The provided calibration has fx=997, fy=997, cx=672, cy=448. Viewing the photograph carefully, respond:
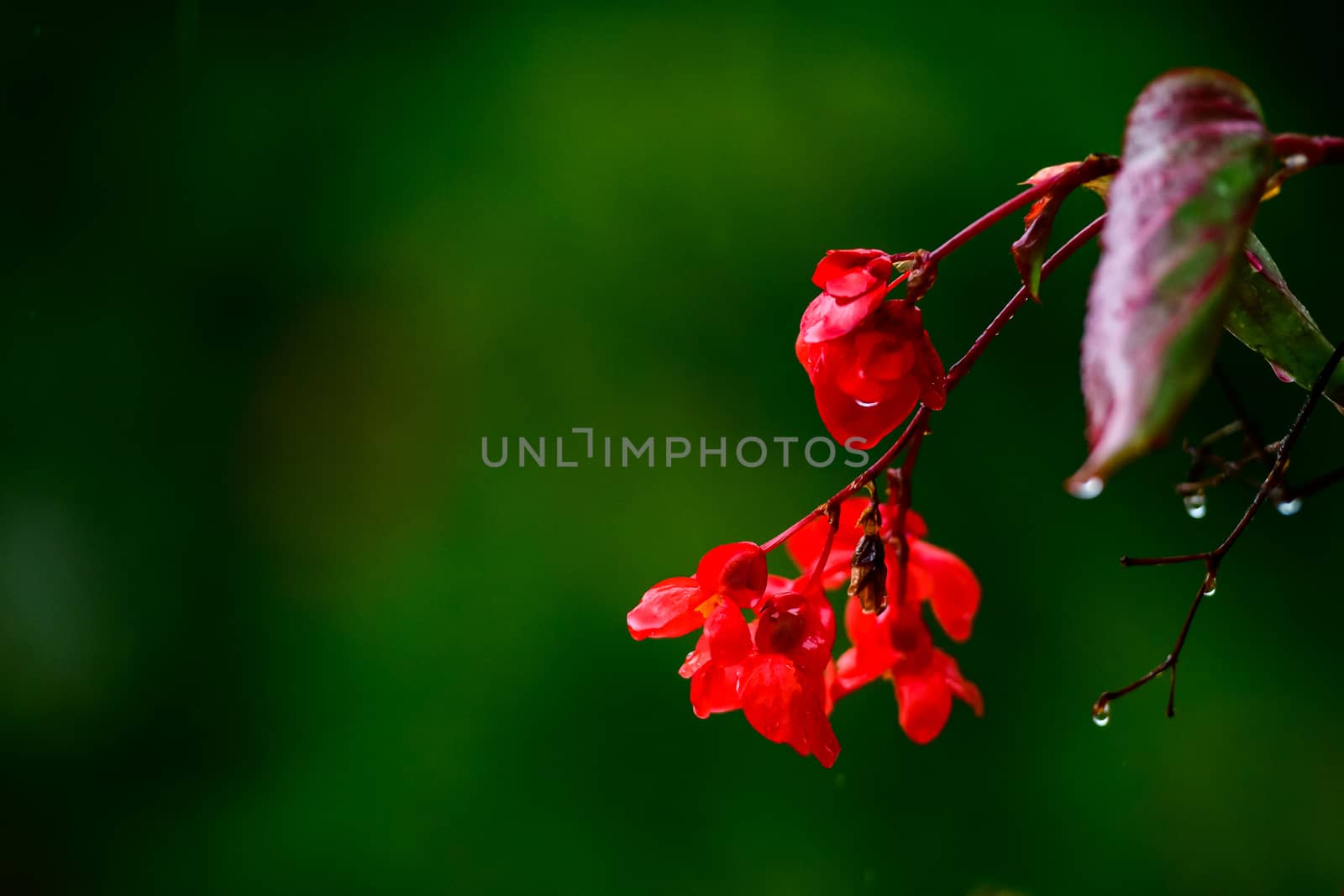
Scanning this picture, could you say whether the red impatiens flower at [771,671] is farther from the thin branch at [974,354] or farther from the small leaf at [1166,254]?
the small leaf at [1166,254]

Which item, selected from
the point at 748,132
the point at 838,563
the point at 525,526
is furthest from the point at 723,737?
the point at 838,563

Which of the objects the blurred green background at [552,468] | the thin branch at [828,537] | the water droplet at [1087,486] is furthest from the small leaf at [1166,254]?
the blurred green background at [552,468]

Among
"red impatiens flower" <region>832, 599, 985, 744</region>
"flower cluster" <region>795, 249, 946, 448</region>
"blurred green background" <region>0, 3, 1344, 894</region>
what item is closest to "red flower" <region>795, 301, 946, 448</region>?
"flower cluster" <region>795, 249, 946, 448</region>

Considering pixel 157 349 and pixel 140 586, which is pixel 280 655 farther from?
pixel 157 349

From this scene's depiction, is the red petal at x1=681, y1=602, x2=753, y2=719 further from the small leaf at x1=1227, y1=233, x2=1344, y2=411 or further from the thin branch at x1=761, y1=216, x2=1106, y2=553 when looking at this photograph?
the small leaf at x1=1227, y1=233, x2=1344, y2=411

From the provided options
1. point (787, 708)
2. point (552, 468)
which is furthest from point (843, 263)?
point (552, 468)

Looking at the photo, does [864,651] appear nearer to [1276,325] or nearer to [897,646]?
[897,646]
